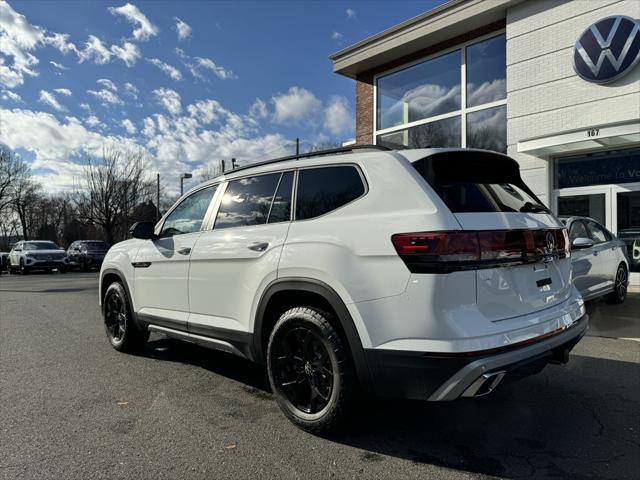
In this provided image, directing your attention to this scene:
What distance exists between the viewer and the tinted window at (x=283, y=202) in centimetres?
358

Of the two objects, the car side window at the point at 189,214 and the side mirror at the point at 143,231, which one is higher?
the car side window at the point at 189,214

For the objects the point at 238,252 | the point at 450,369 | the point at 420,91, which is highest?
the point at 420,91

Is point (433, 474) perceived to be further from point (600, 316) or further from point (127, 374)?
point (600, 316)

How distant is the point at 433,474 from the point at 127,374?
3.22 meters

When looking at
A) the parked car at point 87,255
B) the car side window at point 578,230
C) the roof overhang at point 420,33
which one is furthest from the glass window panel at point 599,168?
the parked car at point 87,255

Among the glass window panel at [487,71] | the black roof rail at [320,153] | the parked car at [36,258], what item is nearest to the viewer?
the black roof rail at [320,153]

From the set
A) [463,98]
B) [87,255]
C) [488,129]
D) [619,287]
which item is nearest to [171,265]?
[619,287]

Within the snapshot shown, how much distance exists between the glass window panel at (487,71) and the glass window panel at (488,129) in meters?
0.34

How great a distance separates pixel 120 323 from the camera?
5.56 metres

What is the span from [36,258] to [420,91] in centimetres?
2028

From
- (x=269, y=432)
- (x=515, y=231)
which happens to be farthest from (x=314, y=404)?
(x=515, y=231)

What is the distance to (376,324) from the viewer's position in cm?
279

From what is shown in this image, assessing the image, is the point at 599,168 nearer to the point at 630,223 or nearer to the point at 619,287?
the point at 630,223

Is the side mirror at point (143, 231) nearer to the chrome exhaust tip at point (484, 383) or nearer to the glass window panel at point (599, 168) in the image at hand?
the chrome exhaust tip at point (484, 383)
